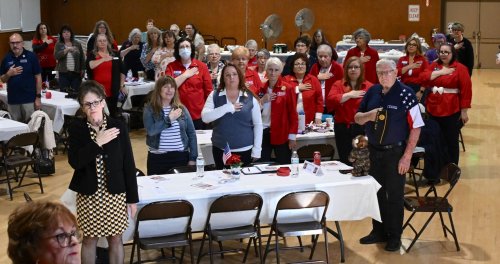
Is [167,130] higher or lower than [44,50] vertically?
lower

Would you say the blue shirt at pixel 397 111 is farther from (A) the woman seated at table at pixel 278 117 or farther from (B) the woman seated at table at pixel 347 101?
(B) the woman seated at table at pixel 347 101

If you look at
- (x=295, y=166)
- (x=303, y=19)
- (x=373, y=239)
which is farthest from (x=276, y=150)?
(x=303, y=19)

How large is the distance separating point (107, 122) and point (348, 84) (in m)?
3.58

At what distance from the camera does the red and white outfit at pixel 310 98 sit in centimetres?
869

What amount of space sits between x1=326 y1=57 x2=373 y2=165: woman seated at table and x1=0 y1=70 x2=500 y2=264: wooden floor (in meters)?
1.02

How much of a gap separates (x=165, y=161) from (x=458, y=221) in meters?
2.88

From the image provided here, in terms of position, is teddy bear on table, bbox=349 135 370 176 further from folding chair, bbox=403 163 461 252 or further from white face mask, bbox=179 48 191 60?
white face mask, bbox=179 48 191 60

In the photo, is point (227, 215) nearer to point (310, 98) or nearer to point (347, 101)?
point (347, 101)

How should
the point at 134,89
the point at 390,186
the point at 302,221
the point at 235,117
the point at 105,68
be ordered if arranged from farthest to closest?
the point at 134,89 < the point at 105,68 < the point at 235,117 < the point at 390,186 < the point at 302,221

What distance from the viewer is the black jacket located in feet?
18.3

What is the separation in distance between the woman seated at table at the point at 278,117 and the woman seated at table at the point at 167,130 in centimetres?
109

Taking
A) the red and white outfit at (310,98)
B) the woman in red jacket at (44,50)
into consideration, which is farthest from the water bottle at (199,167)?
the woman in red jacket at (44,50)

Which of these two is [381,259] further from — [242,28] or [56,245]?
[242,28]

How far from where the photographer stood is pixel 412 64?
1069cm
